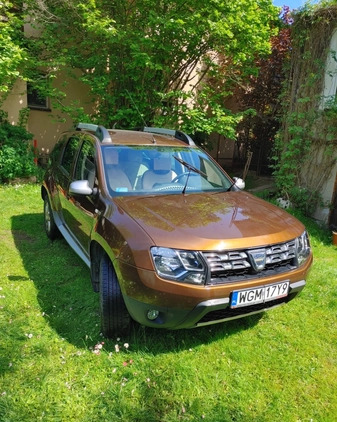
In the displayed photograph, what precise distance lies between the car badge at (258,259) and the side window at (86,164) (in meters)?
1.69

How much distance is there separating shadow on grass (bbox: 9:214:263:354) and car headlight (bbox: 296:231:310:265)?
80 cm

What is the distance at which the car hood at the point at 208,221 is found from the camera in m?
2.35

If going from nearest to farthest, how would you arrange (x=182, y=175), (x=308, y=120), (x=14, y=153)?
(x=182, y=175) < (x=308, y=120) < (x=14, y=153)

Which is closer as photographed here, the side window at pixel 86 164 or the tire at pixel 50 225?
the side window at pixel 86 164

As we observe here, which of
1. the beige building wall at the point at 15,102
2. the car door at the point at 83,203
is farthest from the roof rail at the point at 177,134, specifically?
the beige building wall at the point at 15,102

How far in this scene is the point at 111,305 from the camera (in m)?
2.64

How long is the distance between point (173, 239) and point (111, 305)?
2.64ft

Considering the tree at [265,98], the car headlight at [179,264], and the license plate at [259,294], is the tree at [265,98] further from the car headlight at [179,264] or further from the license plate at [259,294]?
the car headlight at [179,264]

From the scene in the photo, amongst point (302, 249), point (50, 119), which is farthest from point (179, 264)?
point (50, 119)

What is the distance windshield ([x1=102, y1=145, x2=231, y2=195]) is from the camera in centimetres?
320

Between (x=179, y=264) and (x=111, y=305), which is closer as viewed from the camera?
(x=179, y=264)

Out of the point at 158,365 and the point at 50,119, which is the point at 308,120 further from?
the point at 50,119

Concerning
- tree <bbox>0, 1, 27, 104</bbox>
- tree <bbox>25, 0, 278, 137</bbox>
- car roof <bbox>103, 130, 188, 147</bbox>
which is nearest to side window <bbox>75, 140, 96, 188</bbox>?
car roof <bbox>103, 130, 188, 147</bbox>

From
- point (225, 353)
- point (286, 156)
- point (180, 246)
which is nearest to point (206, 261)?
point (180, 246)
